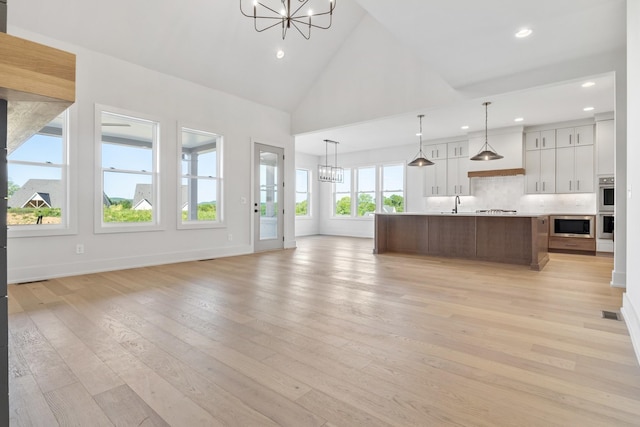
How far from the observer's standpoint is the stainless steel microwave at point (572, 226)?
22.7ft

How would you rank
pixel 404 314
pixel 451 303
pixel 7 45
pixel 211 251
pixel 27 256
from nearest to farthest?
1. pixel 7 45
2. pixel 404 314
3. pixel 451 303
4. pixel 27 256
5. pixel 211 251

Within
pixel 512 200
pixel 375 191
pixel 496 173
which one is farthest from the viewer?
pixel 375 191

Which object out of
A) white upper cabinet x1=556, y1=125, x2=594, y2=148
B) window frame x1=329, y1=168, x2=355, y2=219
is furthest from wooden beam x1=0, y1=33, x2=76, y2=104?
window frame x1=329, y1=168, x2=355, y2=219

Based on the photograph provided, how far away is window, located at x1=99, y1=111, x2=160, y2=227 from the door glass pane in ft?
7.27

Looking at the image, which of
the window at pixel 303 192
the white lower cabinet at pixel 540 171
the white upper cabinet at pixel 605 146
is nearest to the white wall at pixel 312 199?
the window at pixel 303 192

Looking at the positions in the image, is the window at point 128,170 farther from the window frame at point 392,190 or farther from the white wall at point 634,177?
the window frame at point 392,190

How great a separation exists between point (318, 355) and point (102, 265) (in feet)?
13.2

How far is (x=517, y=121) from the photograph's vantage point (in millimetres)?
7344

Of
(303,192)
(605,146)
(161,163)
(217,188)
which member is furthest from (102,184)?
(605,146)

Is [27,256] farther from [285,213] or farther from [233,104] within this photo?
[285,213]

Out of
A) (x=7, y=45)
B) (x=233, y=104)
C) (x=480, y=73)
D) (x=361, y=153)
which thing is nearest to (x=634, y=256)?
(x=480, y=73)

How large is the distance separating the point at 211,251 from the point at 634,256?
557 centimetres

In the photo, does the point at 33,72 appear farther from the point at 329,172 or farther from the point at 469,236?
the point at 329,172

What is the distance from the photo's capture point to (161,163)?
5297 mm
